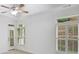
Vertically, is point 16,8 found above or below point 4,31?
above

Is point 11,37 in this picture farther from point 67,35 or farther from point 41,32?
point 67,35

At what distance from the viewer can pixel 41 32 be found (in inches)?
63.2

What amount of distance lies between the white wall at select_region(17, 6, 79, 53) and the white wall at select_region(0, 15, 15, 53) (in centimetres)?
18

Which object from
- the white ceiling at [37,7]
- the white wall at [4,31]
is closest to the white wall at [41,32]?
the white ceiling at [37,7]

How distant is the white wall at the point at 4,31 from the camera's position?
153 centimetres

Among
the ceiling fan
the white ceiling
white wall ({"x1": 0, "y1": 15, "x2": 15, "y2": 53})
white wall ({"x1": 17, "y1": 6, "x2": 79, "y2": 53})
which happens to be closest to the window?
white wall ({"x1": 17, "y1": 6, "x2": 79, "y2": 53})

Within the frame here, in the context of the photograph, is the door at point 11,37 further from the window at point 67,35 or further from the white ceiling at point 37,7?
the window at point 67,35

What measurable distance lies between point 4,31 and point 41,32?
0.58 m

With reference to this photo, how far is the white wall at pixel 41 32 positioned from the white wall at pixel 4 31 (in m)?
0.18

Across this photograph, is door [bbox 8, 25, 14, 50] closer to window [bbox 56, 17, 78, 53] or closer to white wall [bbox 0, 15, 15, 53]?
white wall [bbox 0, 15, 15, 53]

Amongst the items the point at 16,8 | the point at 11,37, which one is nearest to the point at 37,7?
the point at 16,8
